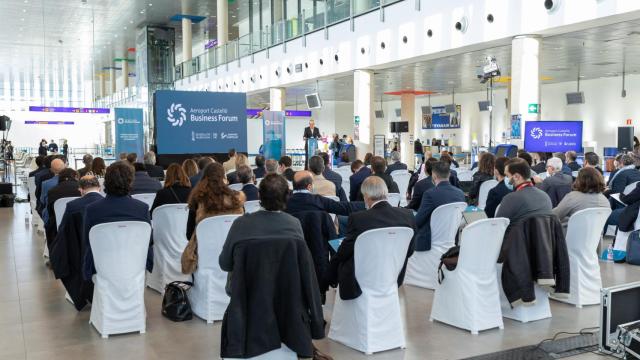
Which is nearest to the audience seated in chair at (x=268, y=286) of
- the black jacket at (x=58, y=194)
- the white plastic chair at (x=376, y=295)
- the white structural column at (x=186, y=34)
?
the white plastic chair at (x=376, y=295)

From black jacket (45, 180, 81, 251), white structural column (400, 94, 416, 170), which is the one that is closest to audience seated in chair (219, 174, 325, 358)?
black jacket (45, 180, 81, 251)

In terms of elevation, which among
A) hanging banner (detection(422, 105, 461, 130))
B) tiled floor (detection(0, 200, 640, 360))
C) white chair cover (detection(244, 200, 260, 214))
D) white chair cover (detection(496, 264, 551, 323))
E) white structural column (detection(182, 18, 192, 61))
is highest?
white structural column (detection(182, 18, 192, 61))

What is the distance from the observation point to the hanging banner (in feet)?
103

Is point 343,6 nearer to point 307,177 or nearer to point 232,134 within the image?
point 232,134

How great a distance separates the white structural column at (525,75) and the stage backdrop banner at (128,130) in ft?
35.9

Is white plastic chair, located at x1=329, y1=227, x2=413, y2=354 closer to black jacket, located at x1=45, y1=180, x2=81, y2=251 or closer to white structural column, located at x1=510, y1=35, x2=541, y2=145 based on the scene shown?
black jacket, located at x1=45, y1=180, x2=81, y2=251

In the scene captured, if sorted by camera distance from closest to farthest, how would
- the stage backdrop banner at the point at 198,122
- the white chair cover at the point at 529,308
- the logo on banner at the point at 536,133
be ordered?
the white chair cover at the point at 529,308
the logo on banner at the point at 536,133
the stage backdrop banner at the point at 198,122

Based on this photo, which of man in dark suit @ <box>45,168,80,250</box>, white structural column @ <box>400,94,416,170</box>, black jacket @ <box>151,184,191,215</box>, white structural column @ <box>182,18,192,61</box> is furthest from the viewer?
white structural column @ <box>182,18,192,61</box>

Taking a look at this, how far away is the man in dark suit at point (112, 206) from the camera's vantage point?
185 inches

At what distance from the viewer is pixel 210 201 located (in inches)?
199

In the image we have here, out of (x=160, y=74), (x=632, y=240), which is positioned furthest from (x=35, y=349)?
(x=160, y=74)

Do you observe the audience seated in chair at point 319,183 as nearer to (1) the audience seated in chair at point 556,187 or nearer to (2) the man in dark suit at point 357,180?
(2) the man in dark suit at point 357,180

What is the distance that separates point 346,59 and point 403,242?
14968 mm

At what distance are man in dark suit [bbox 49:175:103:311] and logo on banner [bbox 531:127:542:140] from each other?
356 inches
